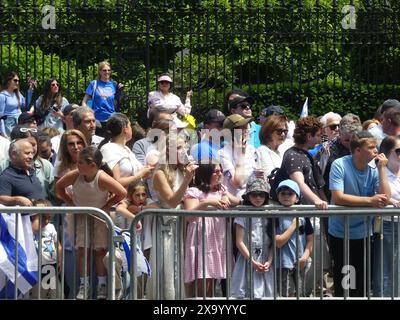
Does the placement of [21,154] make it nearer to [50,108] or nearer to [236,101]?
[236,101]

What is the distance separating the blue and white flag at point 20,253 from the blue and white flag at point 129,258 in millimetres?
717

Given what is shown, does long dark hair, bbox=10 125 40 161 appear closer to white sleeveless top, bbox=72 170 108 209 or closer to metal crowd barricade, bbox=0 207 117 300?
white sleeveless top, bbox=72 170 108 209

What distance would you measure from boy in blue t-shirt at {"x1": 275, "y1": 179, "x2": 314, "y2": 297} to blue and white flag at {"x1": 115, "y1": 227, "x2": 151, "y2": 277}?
40.0 inches

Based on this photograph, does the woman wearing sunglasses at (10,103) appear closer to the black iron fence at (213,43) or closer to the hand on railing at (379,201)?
the black iron fence at (213,43)

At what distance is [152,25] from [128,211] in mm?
9868

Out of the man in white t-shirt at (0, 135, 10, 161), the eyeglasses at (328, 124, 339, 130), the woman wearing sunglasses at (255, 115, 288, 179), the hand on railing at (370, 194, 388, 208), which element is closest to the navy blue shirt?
the man in white t-shirt at (0, 135, 10, 161)

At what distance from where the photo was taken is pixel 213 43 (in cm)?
2080

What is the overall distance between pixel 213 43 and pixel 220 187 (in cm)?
949

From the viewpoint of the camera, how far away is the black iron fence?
20031mm

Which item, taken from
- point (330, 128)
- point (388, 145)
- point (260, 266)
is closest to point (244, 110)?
point (330, 128)

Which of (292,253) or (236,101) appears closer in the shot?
(292,253)

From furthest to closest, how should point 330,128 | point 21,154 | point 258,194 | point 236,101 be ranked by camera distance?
point 330,128 < point 236,101 < point 21,154 < point 258,194

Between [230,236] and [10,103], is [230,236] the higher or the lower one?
the lower one
